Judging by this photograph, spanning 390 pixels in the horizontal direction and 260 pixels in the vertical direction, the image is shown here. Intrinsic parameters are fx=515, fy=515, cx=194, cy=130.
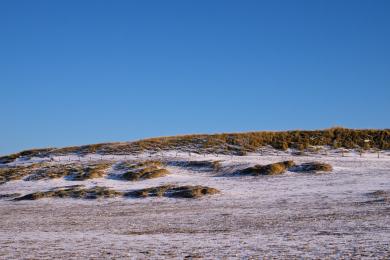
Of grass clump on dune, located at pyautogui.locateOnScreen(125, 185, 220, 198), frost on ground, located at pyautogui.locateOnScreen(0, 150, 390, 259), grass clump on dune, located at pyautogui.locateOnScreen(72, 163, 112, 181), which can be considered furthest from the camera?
grass clump on dune, located at pyautogui.locateOnScreen(72, 163, 112, 181)

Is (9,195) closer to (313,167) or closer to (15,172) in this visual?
(15,172)

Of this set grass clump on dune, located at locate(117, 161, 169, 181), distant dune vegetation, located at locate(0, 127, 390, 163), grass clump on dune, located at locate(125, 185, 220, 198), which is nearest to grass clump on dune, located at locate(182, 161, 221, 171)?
grass clump on dune, located at locate(117, 161, 169, 181)

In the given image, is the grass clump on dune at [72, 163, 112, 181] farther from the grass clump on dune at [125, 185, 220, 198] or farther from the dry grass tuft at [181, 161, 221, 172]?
the grass clump on dune at [125, 185, 220, 198]

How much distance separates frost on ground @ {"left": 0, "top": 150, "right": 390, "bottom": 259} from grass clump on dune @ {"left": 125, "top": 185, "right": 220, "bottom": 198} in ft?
2.41

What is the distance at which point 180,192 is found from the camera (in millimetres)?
35281

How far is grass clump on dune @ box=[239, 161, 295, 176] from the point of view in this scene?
1603 inches

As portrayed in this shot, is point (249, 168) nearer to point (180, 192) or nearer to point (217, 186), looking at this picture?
point (217, 186)

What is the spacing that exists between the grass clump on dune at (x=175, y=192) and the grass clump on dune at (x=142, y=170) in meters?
6.18

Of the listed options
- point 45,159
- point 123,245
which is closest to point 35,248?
point 123,245

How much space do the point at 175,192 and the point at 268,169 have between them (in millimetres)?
9095

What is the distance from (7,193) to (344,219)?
1100 inches

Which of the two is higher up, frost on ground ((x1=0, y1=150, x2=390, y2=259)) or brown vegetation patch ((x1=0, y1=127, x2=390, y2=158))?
brown vegetation patch ((x1=0, y1=127, x2=390, y2=158))

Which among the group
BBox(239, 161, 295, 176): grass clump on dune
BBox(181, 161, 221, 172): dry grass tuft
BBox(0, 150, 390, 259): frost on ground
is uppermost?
BBox(181, 161, 221, 172): dry grass tuft

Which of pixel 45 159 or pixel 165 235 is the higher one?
pixel 45 159
